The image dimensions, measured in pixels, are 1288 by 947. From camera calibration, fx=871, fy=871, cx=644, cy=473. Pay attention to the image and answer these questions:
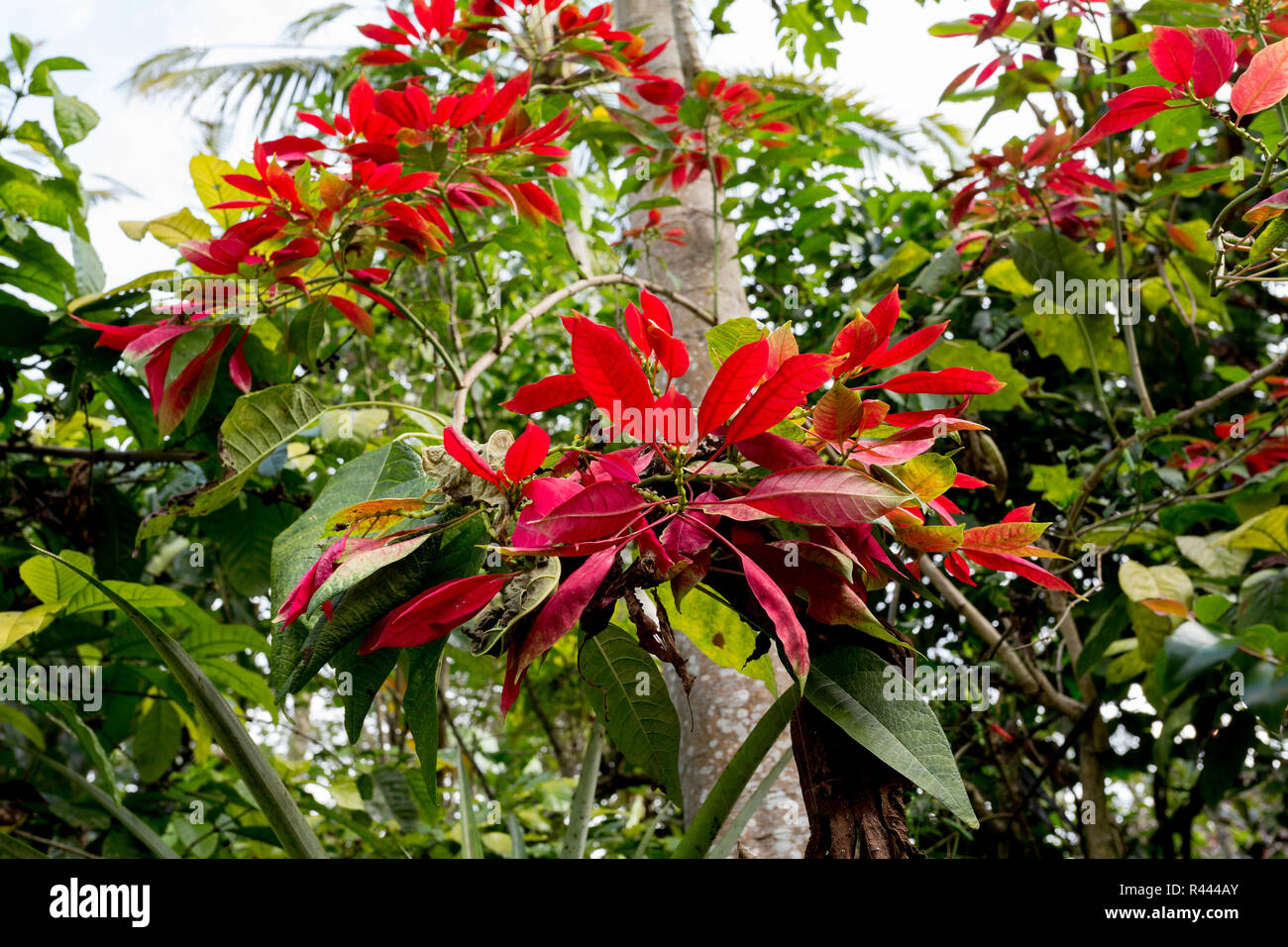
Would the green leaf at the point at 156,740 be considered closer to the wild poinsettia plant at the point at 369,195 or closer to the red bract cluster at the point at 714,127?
the wild poinsettia plant at the point at 369,195

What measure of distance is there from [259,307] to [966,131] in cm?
288

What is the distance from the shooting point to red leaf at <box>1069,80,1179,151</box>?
778 millimetres

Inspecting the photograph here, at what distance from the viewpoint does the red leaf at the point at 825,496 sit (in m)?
0.42

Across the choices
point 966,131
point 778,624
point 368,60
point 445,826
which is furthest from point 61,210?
point 966,131

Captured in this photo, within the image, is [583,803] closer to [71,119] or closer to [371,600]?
[371,600]

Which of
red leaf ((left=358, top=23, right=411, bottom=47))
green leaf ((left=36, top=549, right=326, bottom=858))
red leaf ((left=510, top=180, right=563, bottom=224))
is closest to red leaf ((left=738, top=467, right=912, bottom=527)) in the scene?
green leaf ((left=36, top=549, right=326, bottom=858))

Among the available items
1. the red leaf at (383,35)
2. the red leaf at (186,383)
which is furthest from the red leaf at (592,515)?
the red leaf at (383,35)

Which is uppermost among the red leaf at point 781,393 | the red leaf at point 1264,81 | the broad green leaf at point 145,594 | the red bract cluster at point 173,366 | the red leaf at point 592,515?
the red leaf at point 1264,81

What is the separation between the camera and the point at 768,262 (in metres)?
1.89

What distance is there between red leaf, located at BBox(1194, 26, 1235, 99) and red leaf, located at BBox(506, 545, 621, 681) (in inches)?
26.7

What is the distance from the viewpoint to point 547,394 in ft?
1.80

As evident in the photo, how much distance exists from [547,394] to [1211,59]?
0.63 meters
